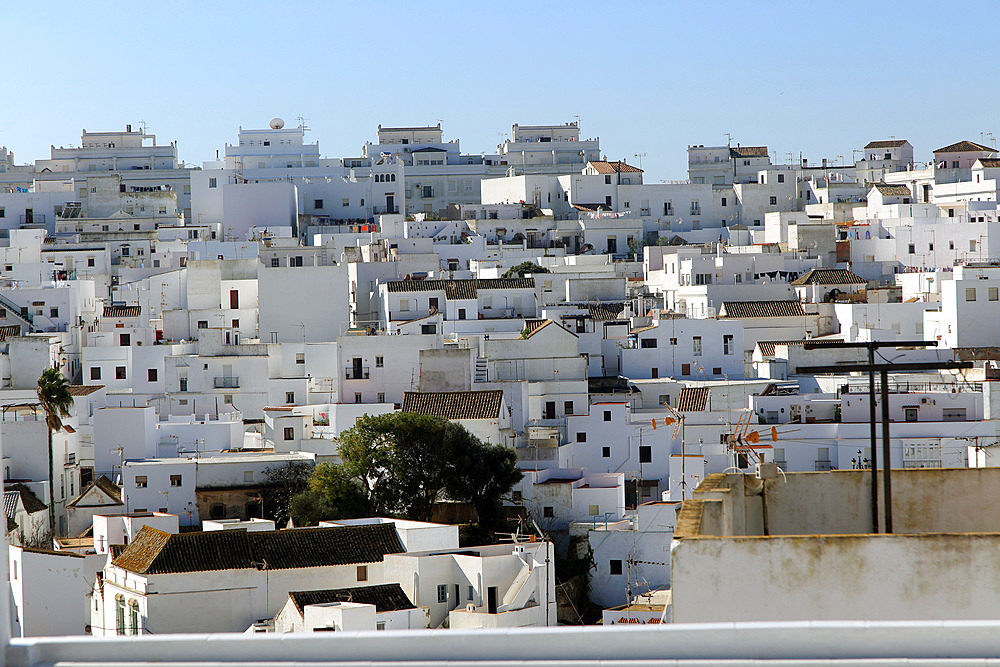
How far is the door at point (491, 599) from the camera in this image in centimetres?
1884

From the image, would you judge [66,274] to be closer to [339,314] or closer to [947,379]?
[339,314]

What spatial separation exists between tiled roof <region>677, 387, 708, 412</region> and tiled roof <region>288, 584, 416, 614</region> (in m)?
9.79

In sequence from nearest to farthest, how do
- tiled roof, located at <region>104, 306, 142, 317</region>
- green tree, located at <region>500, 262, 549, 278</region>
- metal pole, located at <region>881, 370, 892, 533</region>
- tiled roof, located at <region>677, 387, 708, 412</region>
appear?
metal pole, located at <region>881, 370, 892, 533</region>, tiled roof, located at <region>677, 387, 708, 412</region>, tiled roof, located at <region>104, 306, 142, 317</region>, green tree, located at <region>500, 262, 549, 278</region>

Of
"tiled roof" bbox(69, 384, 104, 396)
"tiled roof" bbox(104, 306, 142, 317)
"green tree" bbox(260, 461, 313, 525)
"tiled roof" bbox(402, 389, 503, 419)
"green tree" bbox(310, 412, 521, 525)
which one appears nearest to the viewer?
"green tree" bbox(310, 412, 521, 525)

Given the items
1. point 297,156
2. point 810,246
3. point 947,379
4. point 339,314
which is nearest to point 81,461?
point 339,314

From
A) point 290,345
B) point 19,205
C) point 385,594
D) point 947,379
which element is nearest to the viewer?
point 385,594

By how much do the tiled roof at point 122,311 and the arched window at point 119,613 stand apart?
17421 mm

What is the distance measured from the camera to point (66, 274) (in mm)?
42031

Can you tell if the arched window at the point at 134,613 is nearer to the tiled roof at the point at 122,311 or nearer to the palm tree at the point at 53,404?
the palm tree at the point at 53,404

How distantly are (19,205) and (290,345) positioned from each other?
2355cm

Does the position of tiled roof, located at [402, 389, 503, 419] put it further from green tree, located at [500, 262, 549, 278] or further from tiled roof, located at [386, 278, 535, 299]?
green tree, located at [500, 262, 549, 278]

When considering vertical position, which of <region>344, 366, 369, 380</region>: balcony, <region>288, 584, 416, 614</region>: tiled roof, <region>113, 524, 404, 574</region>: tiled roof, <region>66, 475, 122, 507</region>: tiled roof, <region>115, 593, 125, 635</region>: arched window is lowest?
<region>115, 593, 125, 635</region>: arched window

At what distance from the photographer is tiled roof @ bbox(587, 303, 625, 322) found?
3512cm

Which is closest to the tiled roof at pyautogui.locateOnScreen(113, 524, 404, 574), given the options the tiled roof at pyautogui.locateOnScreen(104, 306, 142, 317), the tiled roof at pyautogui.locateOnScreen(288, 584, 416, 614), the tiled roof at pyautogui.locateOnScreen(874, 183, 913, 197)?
the tiled roof at pyautogui.locateOnScreen(288, 584, 416, 614)
